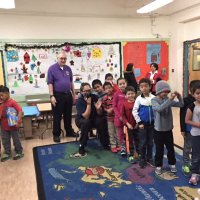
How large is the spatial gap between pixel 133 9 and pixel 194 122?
4.69 m

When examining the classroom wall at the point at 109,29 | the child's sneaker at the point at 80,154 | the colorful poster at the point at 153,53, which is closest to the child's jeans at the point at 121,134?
the child's sneaker at the point at 80,154

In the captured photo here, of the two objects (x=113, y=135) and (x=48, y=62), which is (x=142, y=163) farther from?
(x=48, y=62)

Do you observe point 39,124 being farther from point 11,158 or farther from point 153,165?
point 153,165

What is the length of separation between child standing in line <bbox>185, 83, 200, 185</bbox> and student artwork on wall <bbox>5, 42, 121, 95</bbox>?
4.01 meters

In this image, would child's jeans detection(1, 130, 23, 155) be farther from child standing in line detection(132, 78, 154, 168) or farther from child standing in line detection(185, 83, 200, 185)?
child standing in line detection(185, 83, 200, 185)

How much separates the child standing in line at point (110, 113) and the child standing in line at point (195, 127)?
1.21m

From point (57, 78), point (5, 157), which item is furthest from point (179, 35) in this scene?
point (5, 157)

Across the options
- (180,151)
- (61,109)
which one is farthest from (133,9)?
(180,151)

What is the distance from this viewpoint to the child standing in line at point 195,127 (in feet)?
7.66

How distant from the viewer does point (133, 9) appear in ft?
20.6

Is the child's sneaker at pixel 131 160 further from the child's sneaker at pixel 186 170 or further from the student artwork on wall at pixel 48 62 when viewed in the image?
the student artwork on wall at pixel 48 62

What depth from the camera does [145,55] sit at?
657 centimetres

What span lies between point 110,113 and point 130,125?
1.59 ft

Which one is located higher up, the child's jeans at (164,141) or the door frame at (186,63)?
the door frame at (186,63)
